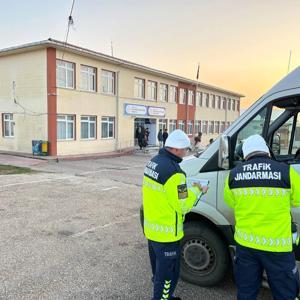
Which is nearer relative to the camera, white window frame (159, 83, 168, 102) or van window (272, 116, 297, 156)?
van window (272, 116, 297, 156)

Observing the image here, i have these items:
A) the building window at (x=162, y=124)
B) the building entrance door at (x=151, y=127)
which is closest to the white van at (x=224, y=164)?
the building entrance door at (x=151, y=127)

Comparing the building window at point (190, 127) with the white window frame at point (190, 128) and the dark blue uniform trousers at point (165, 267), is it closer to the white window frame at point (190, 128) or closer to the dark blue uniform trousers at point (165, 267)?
the white window frame at point (190, 128)

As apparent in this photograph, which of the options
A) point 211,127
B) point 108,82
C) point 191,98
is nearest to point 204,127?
point 211,127

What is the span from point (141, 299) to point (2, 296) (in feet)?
5.10

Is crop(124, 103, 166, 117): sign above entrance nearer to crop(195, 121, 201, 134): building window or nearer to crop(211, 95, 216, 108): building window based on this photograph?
crop(195, 121, 201, 134): building window

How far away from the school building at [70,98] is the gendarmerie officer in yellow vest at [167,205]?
54.2 ft

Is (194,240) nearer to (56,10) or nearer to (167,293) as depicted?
(167,293)

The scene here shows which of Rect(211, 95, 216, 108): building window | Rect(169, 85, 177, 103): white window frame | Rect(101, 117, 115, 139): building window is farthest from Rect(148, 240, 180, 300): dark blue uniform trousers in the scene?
Rect(211, 95, 216, 108): building window

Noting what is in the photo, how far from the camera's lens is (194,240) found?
12.3ft

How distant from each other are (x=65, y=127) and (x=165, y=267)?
17.7 meters

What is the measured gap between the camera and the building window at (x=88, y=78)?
2062cm

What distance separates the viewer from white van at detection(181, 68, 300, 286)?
11.1 feet

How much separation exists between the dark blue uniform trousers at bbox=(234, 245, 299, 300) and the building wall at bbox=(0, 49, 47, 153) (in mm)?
17448

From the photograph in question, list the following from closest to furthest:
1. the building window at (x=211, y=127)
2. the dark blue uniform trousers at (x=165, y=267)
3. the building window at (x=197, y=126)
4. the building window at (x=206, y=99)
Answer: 1. the dark blue uniform trousers at (x=165, y=267)
2. the building window at (x=197, y=126)
3. the building window at (x=206, y=99)
4. the building window at (x=211, y=127)
